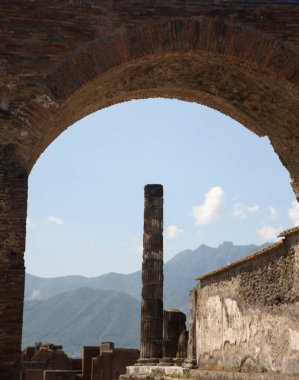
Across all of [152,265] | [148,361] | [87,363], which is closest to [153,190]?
[152,265]

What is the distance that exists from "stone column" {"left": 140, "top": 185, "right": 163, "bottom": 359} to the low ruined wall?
5902mm

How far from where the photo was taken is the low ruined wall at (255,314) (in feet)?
20.2

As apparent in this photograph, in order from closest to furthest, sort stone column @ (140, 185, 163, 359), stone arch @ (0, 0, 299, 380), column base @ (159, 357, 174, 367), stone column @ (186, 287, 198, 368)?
1. stone arch @ (0, 0, 299, 380)
2. stone column @ (186, 287, 198, 368)
3. column base @ (159, 357, 174, 367)
4. stone column @ (140, 185, 163, 359)

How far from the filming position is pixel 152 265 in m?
15.4

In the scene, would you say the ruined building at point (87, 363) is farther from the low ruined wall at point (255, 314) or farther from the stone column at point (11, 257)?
the stone column at point (11, 257)

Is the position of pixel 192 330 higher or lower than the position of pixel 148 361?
higher

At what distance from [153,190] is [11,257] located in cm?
991

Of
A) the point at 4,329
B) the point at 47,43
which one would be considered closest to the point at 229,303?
the point at 4,329

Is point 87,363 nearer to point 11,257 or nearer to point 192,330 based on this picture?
point 192,330

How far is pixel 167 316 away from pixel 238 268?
249 inches

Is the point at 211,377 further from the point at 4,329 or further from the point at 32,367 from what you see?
the point at 32,367

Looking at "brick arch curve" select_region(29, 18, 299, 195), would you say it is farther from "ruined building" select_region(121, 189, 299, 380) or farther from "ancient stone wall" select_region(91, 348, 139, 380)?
"ancient stone wall" select_region(91, 348, 139, 380)

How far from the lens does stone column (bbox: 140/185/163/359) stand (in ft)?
49.3

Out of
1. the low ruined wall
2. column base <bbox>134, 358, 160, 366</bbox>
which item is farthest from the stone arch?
column base <bbox>134, 358, 160, 366</bbox>
